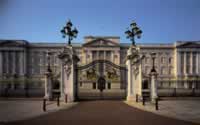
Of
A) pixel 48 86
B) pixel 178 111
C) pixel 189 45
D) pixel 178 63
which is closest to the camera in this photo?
pixel 178 111

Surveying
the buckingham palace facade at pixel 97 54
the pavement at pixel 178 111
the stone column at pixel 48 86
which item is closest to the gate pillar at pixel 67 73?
the stone column at pixel 48 86

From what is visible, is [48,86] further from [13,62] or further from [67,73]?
[13,62]

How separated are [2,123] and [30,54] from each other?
8940 centimetres

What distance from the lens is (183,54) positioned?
4013 inches

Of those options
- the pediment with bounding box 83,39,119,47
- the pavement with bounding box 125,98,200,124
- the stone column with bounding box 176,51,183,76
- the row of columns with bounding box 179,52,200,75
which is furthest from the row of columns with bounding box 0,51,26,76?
the pavement with bounding box 125,98,200,124

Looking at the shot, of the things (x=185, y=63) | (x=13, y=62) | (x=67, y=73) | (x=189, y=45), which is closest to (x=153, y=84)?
(x=67, y=73)

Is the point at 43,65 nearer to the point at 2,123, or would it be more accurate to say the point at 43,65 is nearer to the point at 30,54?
the point at 30,54

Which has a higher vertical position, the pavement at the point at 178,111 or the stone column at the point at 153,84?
the stone column at the point at 153,84

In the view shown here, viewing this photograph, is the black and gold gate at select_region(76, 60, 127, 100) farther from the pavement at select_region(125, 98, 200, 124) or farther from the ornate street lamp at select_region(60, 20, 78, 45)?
the pavement at select_region(125, 98, 200, 124)

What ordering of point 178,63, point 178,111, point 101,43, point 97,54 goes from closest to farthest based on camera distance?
point 178,111, point 101,43, point 97,54, point 178,63

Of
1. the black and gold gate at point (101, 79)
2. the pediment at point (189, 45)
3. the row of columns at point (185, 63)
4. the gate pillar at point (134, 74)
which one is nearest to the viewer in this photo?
the gate pillar at point (134, 74)

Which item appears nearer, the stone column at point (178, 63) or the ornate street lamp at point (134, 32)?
the ornate street lamp at point (134, 32)

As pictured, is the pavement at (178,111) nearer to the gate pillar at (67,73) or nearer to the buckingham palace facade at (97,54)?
the gate pillar at (67,73)

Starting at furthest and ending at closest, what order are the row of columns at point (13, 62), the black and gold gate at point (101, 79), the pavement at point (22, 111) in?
the row of columns at point (13, 62)
the black and gold gate at point (101, 79)
the pavement at point (22, 111)
